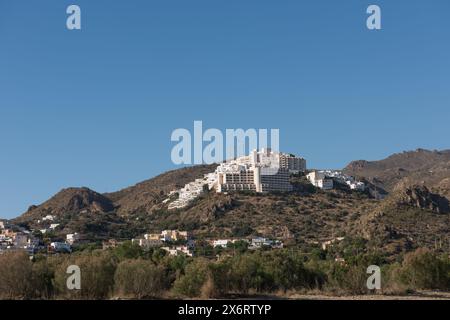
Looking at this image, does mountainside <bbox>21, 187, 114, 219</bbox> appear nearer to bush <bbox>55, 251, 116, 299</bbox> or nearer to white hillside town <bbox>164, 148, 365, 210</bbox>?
white hillside town <bbox>164, 148, 365, 210</bbox>

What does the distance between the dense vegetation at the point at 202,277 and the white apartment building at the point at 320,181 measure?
85.4 metres

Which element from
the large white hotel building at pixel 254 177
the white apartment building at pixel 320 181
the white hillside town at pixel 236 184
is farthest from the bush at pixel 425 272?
the white apartment building at pixel 320 181

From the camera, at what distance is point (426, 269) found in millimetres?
25547

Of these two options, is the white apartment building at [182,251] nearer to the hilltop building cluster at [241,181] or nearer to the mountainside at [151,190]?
the hilltop building cluster at [241,181]

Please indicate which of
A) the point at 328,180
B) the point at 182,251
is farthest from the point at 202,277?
the point at 328,180

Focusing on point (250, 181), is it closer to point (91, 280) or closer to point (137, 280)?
point (137, 280)

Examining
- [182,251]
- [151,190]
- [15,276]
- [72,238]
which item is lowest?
[182,251]

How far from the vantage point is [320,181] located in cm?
11588

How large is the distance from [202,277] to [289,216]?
67.3 metres

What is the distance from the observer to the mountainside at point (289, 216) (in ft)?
237
